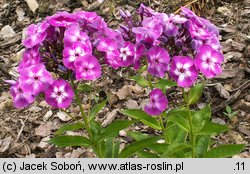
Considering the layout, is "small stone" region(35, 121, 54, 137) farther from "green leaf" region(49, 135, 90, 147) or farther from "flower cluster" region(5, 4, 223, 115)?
"flower cluster" region(5, 4, 223, 115)

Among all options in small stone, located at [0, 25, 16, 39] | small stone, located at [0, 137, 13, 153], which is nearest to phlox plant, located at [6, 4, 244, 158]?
small stone, located at [0, 137, 13, 153]

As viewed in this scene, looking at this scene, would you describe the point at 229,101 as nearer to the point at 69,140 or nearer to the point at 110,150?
the point at 110,150

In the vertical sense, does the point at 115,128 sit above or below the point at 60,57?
Result: below

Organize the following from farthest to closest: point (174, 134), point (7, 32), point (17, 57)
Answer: point (7, 32) < point (17, 57) < point (174, 134)

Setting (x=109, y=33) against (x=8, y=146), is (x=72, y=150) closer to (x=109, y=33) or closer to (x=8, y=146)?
(x=8, y=146)

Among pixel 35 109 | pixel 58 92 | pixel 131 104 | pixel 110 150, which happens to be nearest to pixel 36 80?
pixel 58 92

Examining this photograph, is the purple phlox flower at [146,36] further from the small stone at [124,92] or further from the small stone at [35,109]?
the small stone at [35,109]
